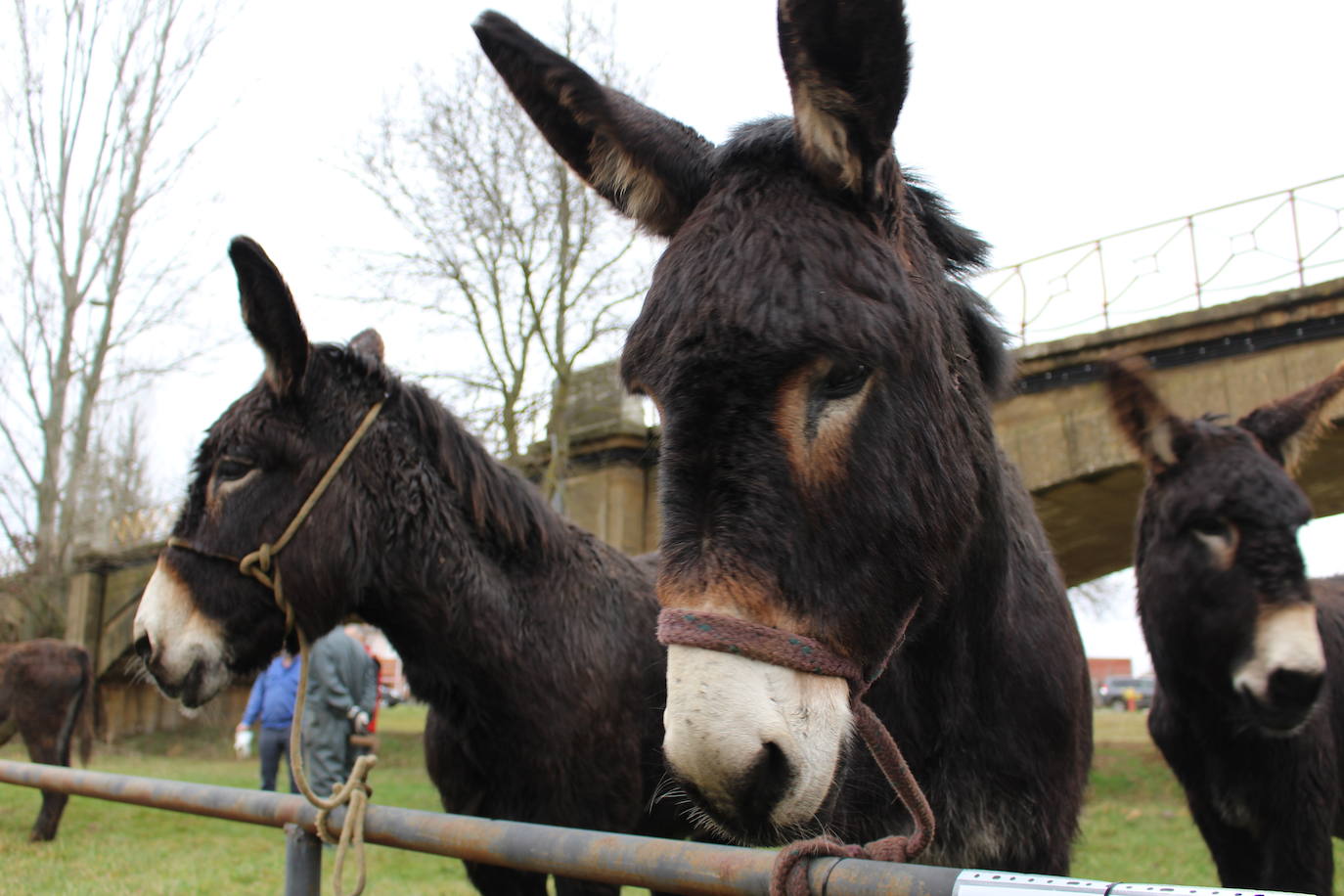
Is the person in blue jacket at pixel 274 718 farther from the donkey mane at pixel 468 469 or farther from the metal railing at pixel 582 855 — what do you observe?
the metal railing at pixel 582 855

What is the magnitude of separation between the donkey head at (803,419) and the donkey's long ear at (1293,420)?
2.87 m

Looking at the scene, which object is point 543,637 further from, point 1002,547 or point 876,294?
point 876,294

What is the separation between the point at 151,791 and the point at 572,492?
11.4 meters

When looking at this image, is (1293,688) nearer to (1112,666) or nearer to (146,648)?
(146,648)

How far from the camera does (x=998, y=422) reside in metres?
11.5

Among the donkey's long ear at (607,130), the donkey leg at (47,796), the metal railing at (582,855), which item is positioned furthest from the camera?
the donkey leg at (47,796)

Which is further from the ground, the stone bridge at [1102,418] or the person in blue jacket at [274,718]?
the stone bridge at [1102,418]

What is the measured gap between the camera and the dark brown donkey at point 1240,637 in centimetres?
352

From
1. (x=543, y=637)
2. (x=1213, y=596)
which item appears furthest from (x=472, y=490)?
(x=1213, y=596)

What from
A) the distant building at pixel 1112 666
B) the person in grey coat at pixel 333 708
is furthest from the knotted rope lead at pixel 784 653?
the distant building at pixel 1112 666

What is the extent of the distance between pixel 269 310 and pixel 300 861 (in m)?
2.00

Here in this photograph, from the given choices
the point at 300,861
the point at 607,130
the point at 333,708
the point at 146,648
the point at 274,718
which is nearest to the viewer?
the point at 607,130

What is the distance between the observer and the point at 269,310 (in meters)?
3.56

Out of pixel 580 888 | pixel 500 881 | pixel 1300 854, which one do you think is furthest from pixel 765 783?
pixel 1300 854
